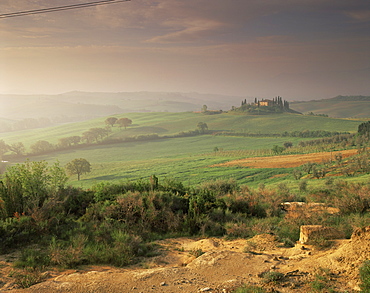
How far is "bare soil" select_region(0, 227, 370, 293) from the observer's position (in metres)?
6.21

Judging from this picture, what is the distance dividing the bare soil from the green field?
22.1 meters

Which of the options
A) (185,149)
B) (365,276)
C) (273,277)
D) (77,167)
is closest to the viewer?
(365,276)

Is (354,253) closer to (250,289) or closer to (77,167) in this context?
(250,289)

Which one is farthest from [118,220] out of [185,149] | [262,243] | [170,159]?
[185,149]

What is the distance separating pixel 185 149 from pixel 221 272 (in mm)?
87310

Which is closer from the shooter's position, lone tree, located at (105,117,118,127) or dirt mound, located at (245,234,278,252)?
dirt mound, located at (245,234,278,252)

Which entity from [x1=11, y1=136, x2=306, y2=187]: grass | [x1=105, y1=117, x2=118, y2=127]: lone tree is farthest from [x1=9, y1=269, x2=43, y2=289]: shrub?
[x1=105, y1=117, x2=118, y2=127]: lone tree

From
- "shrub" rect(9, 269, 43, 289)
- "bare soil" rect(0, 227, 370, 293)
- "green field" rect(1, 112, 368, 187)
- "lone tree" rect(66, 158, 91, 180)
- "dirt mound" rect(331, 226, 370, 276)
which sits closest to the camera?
"bare soil" rect(0, 227, 370, 293)

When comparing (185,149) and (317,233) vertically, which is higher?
(317,233)

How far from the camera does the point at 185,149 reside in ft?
309

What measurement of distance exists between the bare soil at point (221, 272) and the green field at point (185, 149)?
22.1 m

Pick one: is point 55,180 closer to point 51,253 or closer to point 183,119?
point 51,253

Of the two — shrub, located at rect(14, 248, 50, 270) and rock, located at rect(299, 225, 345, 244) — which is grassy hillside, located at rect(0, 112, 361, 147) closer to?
rock, located at rect(299, 225, 345, 244)

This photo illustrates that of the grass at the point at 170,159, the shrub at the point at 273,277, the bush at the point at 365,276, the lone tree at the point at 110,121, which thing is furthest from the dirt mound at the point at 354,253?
the lone tree at the point at 110,121
